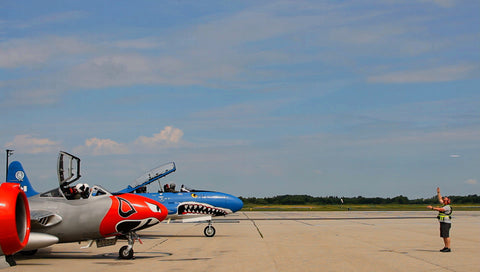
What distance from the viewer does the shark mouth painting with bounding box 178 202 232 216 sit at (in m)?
24.7

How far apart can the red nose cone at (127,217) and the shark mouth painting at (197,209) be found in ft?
29.3

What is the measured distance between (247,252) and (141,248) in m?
4.28

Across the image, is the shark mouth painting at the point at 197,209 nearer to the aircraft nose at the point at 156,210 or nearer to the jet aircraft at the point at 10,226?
the aircraft nose at the point at 156,210

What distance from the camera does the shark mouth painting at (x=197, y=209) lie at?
24.7 m

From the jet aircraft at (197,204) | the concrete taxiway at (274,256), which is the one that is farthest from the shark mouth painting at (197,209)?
the concrete taxiway at (274,256)

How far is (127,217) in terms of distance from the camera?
15453mm

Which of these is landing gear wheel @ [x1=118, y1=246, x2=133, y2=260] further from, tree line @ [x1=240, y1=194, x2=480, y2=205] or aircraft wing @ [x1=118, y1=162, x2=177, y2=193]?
tree line @ [x1=240, y1=194, x2=480, y2=205]

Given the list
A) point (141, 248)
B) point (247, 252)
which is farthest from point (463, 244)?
point (141, 248)

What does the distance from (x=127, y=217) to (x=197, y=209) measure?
370 inches

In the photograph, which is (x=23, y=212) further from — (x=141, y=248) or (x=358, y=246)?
(x=358, y=246)

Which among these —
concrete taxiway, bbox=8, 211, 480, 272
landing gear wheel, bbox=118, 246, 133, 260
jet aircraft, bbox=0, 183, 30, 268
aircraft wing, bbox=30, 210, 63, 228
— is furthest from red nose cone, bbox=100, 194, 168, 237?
jet aircraft, bbox=0, 183, 30, 268

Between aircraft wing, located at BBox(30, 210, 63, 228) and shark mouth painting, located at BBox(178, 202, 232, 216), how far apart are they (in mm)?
9684

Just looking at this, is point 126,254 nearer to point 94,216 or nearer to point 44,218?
point 94,216

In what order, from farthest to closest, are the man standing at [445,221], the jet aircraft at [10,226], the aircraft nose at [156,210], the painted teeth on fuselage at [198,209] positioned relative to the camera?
the painted teeth on fuselage at [198,209] < the man standing at [445,221] < the aircraft nose at [156,210] < the jet aircraft at [10,226]
